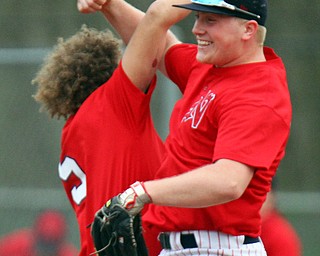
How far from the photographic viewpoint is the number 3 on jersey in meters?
Answer: 4.46

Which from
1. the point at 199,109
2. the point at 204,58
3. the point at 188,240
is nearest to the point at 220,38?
the point at 204,58

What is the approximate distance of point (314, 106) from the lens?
935 centimetres

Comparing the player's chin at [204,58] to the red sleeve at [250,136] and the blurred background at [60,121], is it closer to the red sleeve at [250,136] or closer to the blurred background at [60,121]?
the red sleeve at [250,136]

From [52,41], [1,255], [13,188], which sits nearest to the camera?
[1,255]

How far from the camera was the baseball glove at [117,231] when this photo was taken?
3.81 metres

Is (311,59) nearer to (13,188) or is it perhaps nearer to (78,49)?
(13,188)

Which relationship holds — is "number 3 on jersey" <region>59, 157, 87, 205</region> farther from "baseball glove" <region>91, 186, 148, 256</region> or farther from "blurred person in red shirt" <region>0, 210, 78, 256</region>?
"blurred person in red shirt" <region>0, 210, 78, 256</region>

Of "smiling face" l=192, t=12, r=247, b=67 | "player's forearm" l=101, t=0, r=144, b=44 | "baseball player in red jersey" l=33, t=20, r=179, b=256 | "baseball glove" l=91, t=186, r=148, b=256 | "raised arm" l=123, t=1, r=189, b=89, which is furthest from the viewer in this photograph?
"player's forearm" l=101, t=0, r=144, b=44

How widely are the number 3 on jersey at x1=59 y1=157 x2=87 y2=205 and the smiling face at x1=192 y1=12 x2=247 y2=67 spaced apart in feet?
2.83

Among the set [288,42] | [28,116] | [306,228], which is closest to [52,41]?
[28,116]

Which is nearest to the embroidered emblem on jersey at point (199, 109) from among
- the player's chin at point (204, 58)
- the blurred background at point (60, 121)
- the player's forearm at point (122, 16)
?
the player's chin at point (204, 58)

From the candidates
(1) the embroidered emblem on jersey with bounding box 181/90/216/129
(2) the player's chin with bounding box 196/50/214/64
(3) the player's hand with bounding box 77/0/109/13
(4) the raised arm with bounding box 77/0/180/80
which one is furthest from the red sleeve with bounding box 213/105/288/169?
(3) the player's hand with bounding box 77/0/109/13

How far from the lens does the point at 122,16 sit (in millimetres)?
4473

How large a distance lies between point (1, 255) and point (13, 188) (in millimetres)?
808
